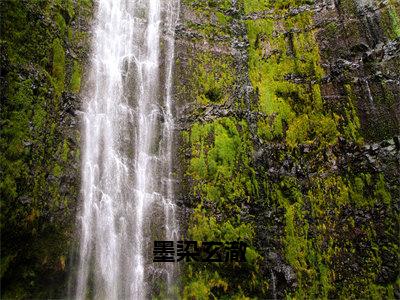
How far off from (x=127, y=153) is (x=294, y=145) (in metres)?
6.65

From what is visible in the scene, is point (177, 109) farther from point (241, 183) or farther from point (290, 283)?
point (290, 283)

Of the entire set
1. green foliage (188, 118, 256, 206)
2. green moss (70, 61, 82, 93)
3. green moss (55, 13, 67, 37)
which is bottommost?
green foliage (188, 118, 256, 206)

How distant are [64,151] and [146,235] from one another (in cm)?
417

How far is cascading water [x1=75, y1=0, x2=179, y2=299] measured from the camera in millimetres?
12148

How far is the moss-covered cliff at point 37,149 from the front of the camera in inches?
405

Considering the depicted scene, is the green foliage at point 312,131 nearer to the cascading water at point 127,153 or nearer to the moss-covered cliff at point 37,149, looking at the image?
the cascading water at point 127,153

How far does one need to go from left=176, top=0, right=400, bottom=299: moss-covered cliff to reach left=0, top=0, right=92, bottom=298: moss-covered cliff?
4.36 metres

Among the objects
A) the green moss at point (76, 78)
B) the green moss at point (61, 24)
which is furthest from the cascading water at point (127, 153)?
the green moss at point (61, 24)

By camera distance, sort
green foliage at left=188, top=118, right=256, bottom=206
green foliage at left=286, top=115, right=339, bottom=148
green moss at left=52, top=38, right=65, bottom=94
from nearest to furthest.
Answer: green moss at left=52, top=38, right=65, bottom=94
green foliage at left=188, top=118, right=256, bottom=206
green foliage at left=286, top=115, right=339, bottom=148

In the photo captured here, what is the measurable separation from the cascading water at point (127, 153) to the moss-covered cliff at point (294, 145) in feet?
2.71

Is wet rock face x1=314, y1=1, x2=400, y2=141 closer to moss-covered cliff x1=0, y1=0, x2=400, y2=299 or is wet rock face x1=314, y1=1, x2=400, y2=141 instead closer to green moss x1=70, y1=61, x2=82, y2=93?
moss-covered cliff x1=0, y1=0, x2=400, y2=299

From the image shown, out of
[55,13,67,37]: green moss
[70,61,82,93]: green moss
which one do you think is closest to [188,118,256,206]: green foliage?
[70,61,82,93]: green moss

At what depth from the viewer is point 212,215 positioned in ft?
44.5

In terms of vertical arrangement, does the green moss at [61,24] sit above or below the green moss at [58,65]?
above
